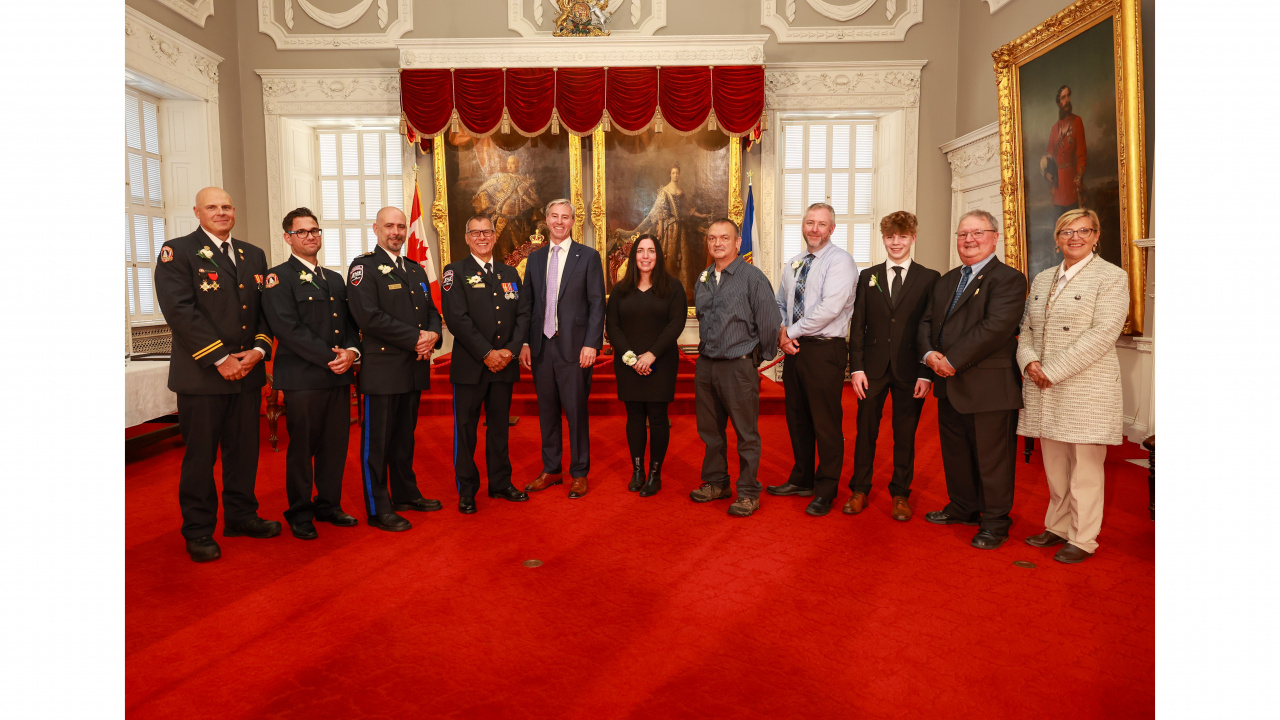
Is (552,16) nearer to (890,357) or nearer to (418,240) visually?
(418,240)

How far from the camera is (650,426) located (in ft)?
13.2

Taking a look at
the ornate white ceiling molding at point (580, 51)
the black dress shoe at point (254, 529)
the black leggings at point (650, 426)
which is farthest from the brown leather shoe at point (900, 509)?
the ornate white ceiling molding at point (580, 51)

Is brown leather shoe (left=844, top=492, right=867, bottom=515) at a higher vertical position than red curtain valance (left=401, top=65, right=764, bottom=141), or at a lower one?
lower

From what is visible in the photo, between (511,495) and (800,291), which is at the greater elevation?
(800,291)

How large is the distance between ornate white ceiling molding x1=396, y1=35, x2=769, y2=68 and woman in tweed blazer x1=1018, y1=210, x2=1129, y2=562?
6.06m

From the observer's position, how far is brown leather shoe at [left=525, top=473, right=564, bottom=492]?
161 inches

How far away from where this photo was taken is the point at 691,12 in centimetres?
845

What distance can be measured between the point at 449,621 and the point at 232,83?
8.43 meters

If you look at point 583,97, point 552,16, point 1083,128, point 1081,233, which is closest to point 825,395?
point 1081,233

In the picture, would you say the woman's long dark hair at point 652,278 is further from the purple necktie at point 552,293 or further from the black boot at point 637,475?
the black boot at point 637,475

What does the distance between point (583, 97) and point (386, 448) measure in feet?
19.6

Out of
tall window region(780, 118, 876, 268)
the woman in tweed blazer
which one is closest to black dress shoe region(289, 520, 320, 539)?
the woman in tweed blazer

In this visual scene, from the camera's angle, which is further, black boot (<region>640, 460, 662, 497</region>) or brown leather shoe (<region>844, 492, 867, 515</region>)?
black boot (<region>640, 460, 662, 497</region>)

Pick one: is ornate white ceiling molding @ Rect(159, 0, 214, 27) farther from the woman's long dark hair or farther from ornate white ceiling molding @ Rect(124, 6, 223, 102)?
the woman's long dark hair
